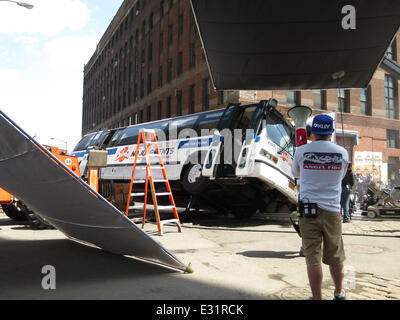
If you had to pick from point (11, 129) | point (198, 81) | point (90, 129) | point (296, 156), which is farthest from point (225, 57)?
A: point (90, 129)

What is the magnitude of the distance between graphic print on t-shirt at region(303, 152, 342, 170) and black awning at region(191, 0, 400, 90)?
7.30 ft

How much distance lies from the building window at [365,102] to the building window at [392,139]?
9.55ft

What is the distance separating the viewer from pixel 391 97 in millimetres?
28891

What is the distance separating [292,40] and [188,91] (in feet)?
80.3

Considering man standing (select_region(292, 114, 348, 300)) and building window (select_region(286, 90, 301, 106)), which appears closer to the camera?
man standing (select_region(292, 114, 348, 300))

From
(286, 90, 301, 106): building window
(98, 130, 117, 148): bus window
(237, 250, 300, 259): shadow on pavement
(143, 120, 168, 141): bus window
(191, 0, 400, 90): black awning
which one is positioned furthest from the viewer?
(286, 90, 301, 106): building window

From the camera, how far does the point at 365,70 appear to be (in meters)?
6.07

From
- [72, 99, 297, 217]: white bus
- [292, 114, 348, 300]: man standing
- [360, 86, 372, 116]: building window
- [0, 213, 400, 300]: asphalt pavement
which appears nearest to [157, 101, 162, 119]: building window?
[360, 86, 372, 116]: building window

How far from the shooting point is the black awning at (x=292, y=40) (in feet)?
14.6

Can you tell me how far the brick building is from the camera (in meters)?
25.6

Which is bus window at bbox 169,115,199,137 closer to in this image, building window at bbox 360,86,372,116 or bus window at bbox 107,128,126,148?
bus window at bbox 107,128,126,148

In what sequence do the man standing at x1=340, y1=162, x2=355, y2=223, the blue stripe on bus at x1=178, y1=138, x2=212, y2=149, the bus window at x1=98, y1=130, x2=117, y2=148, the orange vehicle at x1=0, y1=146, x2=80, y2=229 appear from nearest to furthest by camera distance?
the orange vehicle at x1=0, y1=146, x2=80, y2=229 → the blue stripe on bus at x1=178, y1=138, x2=212, y2=149 → the man standing at x1=340, y1=162, x2=355, y2=223 → the bus window at x1=98, y1=130, x2=117, y2=148

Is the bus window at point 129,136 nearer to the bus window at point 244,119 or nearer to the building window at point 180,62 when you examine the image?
the bus window at point 244,119

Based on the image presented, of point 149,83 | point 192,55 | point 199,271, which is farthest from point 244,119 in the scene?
point 149,83
